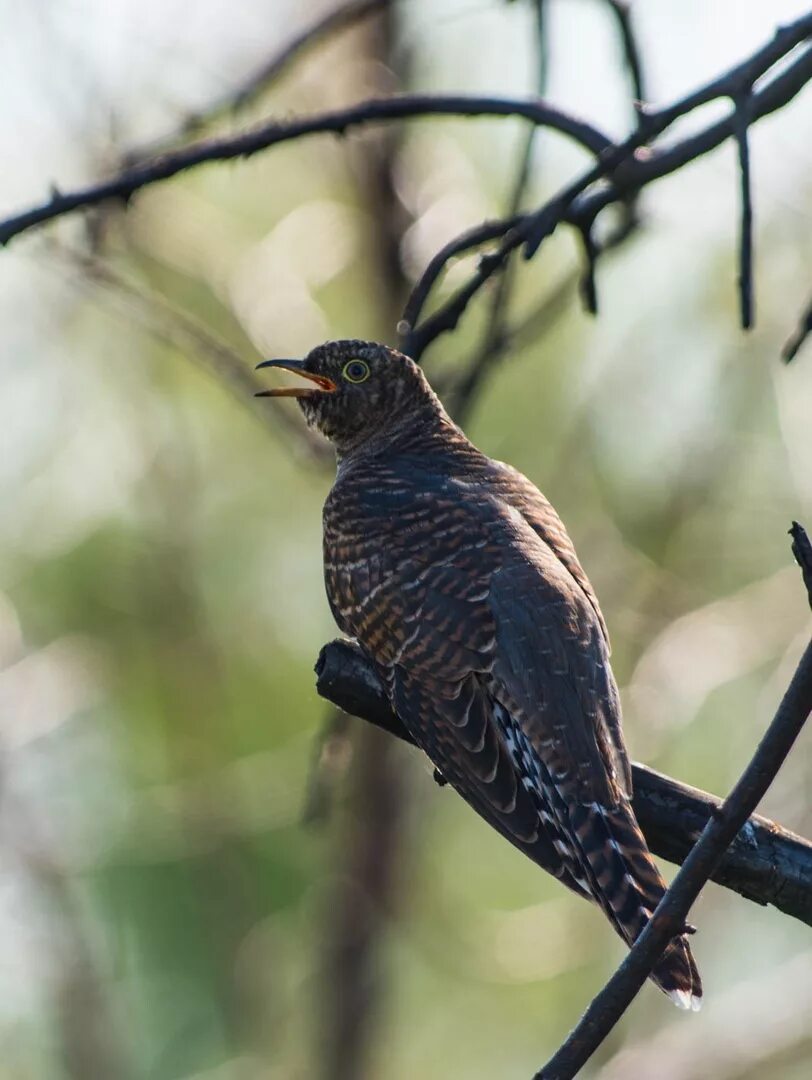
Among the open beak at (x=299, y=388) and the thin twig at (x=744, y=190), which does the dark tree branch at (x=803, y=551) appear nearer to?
the thin twig at (x=744, y=190)

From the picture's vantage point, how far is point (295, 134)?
3.51 meters

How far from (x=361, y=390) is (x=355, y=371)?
68 mm

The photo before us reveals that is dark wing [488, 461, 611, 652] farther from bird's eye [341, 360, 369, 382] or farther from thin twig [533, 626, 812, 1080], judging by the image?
thin twig [533, 626, 812, 1080]

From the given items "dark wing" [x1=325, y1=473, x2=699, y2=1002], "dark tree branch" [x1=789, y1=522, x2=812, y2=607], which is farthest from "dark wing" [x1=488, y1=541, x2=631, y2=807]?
"dark tree branch" [x1=789, y1=522, x2=812, y2=607]

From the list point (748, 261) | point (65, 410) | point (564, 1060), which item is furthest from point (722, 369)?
point (564, 1060)

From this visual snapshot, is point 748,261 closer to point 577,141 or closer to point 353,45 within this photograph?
point 577,141

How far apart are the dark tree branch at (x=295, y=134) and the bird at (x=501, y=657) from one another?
108 centimetres

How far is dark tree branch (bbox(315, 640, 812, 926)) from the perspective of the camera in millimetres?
3041

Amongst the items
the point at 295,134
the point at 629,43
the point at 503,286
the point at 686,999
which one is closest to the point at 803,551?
the point at 686,999

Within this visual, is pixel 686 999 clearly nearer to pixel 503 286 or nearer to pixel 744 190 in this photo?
pixel 744 190

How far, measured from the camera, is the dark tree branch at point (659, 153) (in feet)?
9.43

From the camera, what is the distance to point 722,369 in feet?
33.6

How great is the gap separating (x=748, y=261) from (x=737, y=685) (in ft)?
27.2

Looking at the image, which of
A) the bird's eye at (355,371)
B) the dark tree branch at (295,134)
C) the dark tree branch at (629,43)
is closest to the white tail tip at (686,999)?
the dark tree branch at (295,134)
